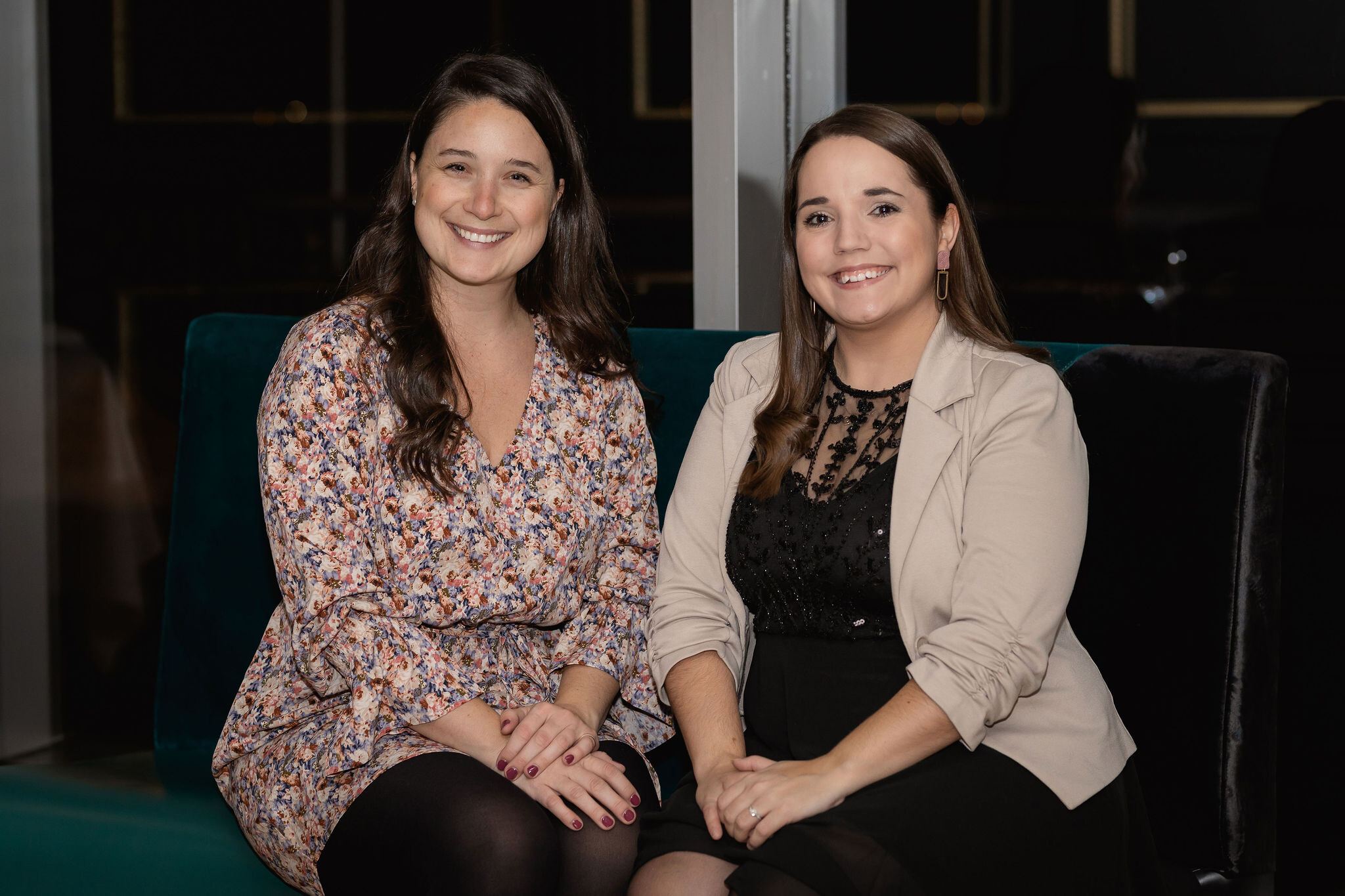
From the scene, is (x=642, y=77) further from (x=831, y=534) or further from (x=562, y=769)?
(x=562, y=769)

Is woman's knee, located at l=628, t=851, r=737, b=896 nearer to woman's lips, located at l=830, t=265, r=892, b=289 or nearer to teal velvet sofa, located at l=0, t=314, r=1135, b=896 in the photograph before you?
teal velvet sofa, located at l=0, t=314, r=1135, b=896

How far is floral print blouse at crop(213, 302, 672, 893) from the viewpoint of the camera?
1610 mm

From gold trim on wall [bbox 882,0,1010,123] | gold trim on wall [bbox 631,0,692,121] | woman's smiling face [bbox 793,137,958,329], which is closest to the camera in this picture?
woman's smiling face [bbox 793,137,958,329]

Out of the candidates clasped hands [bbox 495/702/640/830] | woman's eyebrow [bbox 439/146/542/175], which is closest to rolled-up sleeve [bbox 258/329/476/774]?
clasped hands [bbox 495/702/640/830]

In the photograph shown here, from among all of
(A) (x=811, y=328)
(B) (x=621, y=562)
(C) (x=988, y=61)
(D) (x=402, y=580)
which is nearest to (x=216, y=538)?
(D) (x=402, y=580)

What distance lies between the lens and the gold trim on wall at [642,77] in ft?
10.3

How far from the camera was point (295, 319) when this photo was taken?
7.06 feet

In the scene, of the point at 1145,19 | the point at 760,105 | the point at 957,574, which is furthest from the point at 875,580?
the point at 1145,19

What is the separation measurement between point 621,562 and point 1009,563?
624mm

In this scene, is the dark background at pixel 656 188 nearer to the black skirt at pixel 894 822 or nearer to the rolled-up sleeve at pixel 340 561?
the black skirt at pixel 894 822

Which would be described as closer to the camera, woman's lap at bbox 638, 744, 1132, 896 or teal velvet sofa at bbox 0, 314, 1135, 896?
woman's lap at bbox 638, 744, 1132, 896

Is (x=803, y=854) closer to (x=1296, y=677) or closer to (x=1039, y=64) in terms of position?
(x=1296, y=677)

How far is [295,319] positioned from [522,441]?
599 millimetres

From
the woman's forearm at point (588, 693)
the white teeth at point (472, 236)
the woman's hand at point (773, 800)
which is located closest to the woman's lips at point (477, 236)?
the white teeth at point (472, 236)
